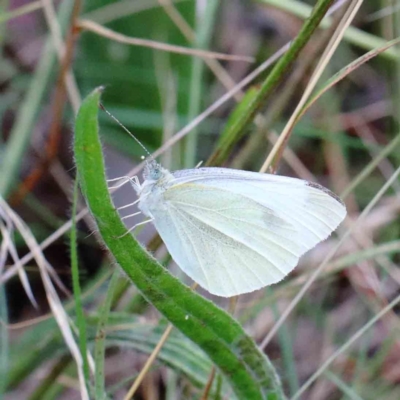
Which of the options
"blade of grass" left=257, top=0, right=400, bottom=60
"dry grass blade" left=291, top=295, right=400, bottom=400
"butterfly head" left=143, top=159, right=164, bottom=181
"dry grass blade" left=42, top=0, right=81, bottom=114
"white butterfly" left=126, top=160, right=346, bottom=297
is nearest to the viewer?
"dry grass blade" left=291, top=295, right=400, bottom=400

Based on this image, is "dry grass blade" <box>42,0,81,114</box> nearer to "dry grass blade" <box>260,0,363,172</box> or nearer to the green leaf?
"dry grass blade" <box>260,0,363,172</box>

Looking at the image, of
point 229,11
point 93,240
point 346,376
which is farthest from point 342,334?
point 229,11

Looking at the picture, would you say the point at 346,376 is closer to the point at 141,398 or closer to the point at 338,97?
the point at 141,398

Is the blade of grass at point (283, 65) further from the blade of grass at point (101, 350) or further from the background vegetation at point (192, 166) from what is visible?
the blade of grass at point (101, 350)

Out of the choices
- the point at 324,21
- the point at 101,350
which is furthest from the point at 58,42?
the point at 101,350

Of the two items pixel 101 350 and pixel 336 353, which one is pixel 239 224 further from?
pixel 101 350

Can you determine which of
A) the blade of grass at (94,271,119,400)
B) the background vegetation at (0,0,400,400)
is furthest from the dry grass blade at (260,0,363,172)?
the blade of grass at (94,271,119,400)
